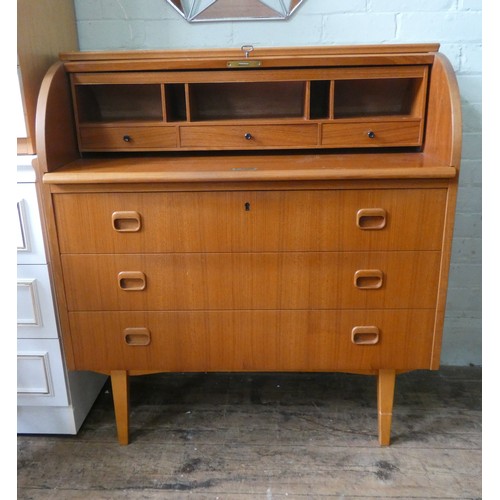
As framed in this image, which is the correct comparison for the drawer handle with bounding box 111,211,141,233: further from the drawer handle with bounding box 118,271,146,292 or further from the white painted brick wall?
the white painted brick wall

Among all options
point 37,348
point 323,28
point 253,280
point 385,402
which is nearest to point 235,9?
point 323,28

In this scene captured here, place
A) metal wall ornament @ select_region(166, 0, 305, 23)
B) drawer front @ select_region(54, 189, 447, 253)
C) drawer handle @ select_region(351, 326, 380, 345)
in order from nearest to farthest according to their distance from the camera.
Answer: drawer front @ select_region(54, 189, 447, 253) → drawer handle @ select_region(351, 326, 380, 345) → metal wall ornament @ select_region(166, 0, 305, 23)

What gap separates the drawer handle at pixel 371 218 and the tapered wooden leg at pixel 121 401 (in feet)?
2.86

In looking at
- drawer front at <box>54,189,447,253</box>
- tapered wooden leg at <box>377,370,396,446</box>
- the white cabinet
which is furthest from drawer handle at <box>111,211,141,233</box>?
tapered wooden leg at <box>377,370,396,446</box>

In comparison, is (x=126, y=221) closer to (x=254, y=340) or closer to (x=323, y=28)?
(x=254, y=340)

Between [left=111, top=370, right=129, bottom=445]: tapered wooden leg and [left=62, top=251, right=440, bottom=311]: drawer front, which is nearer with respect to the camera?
[left=62, top=251, right=440, bottom=311]: drawer front

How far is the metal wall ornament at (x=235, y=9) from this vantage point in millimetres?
1571

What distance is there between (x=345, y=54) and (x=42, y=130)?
36.1 inches

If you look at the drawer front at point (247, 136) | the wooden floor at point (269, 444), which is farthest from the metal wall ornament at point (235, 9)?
the wooden floor at point (269, 444)

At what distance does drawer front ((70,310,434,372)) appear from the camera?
133 centimetres

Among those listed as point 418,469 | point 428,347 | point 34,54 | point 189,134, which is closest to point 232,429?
point 418,469

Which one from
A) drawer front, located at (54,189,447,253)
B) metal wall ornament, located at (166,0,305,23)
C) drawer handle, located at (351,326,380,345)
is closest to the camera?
drawer front, located at (54,189,447,253)

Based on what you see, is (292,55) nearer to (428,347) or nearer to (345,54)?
(345,54)
